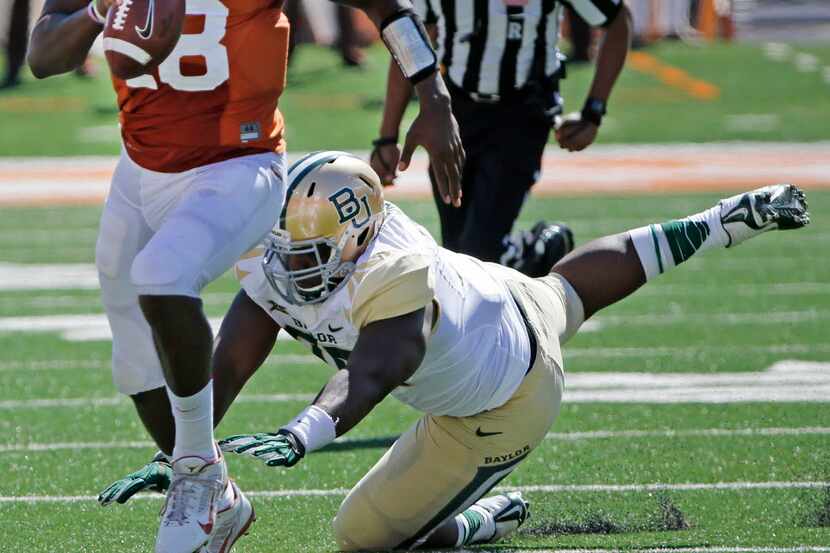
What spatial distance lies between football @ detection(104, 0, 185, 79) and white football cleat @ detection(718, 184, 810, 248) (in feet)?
5.97

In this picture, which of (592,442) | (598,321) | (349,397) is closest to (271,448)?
(349,397)

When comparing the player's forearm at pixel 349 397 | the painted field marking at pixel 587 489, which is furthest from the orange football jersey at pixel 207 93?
the painted field marking at pixel 587 489

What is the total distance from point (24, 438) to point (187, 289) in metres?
2.10

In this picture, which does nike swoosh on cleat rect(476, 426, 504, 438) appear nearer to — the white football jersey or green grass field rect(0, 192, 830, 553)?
the white football jersey

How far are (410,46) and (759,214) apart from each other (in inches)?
48.3

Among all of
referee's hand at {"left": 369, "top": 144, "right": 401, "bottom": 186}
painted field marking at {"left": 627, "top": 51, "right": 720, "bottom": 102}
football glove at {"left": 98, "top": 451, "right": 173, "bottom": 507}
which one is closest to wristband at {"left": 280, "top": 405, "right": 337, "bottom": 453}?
football glove at {"left": 98, "top": 451, "right": 173, "bottom": 507}

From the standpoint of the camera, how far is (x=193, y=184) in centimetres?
341

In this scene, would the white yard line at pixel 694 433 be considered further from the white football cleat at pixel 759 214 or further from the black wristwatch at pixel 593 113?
the black wristwatch at pixel 593 113

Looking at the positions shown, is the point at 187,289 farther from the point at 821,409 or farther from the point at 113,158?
the point at 113,158

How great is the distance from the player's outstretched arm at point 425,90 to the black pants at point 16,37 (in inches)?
480

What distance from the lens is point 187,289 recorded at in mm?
3158

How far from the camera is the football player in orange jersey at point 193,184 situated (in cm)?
320

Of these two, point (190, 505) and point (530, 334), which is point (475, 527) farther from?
point (190, 505)

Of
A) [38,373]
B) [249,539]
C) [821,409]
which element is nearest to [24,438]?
[38,373]
